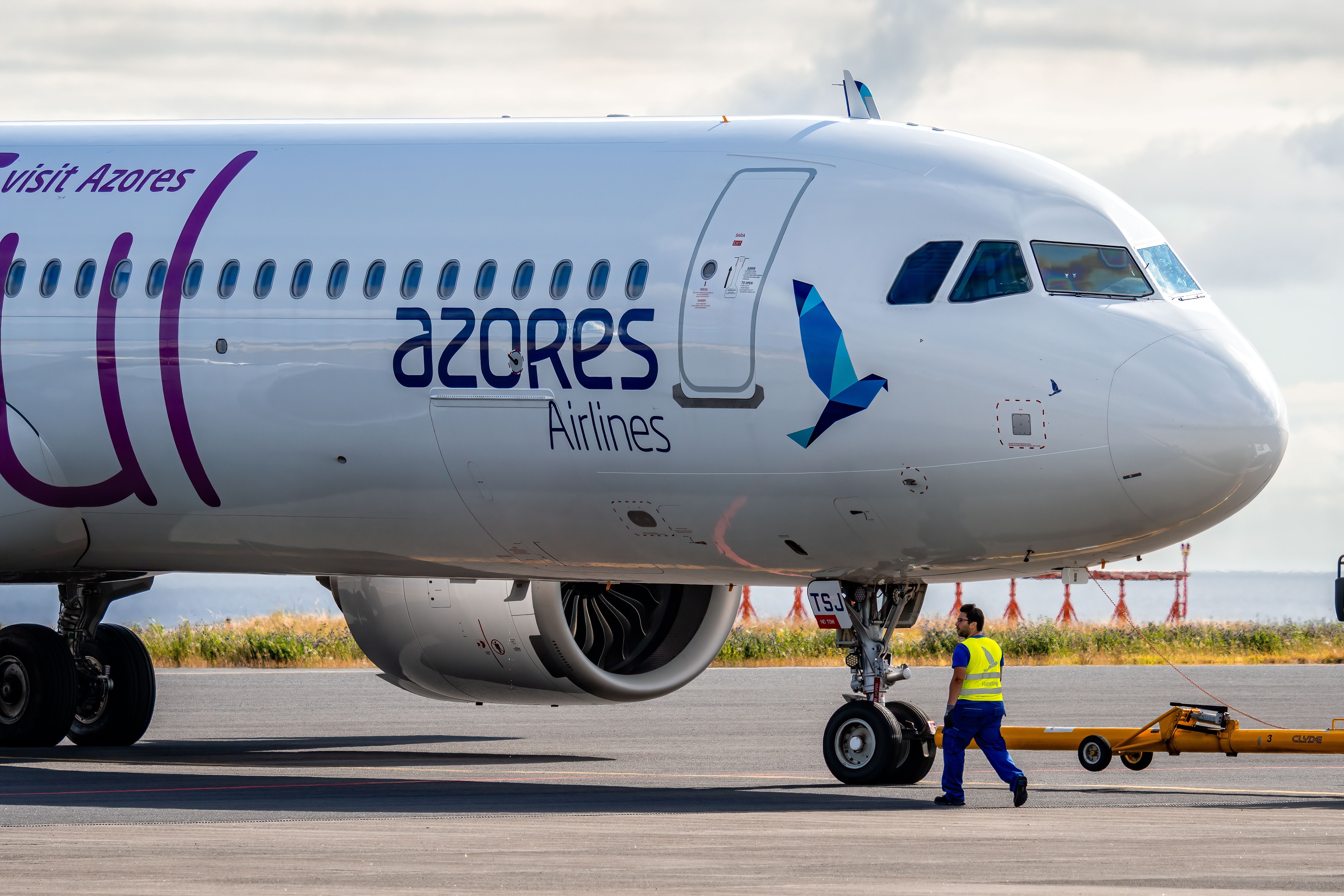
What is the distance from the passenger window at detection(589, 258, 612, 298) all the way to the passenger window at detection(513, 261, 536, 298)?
52 centimetres

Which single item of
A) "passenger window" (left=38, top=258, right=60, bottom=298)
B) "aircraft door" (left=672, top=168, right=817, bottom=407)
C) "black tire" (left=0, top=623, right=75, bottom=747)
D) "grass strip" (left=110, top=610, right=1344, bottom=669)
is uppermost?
"passenger window" (left=38, top=258, right=60, bottom=298)

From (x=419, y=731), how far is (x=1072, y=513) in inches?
433

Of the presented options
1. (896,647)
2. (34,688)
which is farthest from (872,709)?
(896,647)

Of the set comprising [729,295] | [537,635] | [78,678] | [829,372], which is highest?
[729,295]

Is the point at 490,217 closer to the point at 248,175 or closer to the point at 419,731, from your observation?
the point at 248,175

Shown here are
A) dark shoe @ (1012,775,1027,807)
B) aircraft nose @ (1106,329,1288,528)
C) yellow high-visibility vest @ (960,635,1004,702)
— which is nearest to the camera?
aircraft nose @ (1106,329,1288,528)

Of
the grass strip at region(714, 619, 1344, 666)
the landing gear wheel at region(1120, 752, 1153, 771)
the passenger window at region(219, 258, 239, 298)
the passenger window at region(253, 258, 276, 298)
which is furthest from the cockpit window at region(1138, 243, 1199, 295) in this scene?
the grass strip at region(714, 619, 1344, 666)

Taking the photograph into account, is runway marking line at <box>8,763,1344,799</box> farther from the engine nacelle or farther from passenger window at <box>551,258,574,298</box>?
passenger window at <box>551,258,574,298</box>

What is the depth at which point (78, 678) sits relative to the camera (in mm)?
21688

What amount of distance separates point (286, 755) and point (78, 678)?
2.33 m

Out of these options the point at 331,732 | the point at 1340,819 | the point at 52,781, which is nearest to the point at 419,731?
the point at 331,732

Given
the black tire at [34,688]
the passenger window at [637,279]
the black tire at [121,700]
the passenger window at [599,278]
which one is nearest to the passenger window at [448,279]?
the passenger window at [599,278]

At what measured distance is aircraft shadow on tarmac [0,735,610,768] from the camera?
19.9m

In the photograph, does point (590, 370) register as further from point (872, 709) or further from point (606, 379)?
point (872, 709)
